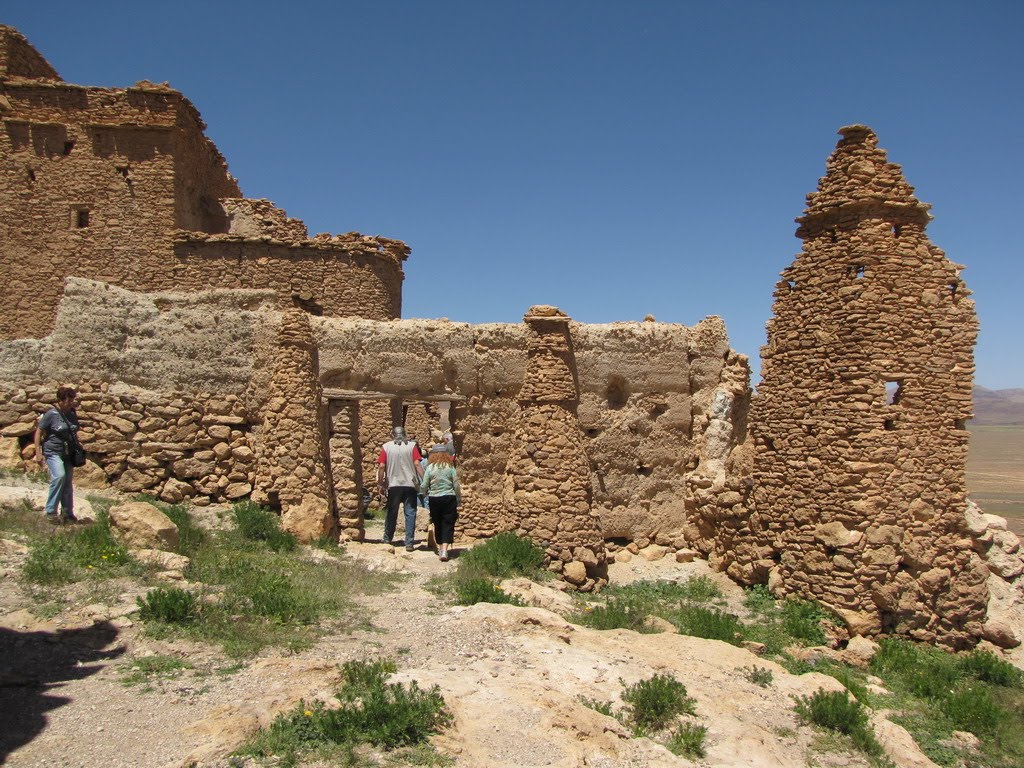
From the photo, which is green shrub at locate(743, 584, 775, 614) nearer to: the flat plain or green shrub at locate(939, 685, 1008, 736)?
green shrub at locate(939, 685, 1008, 736)

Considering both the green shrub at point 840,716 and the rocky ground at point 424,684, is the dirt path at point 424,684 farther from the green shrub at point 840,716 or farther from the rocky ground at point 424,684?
the green shrub at point 840,716

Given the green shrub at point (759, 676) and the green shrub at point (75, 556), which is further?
the green shrub at point (759, 676)

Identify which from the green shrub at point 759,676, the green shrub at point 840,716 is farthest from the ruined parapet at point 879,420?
the green shrub at point 840,716

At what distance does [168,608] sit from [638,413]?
7356mm

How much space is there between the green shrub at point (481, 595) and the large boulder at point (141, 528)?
3134 mm

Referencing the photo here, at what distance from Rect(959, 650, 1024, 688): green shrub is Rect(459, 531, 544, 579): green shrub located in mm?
5160

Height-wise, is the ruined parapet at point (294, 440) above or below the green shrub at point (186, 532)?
above

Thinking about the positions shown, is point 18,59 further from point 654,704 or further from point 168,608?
point 654,704

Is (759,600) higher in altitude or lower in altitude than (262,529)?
lower

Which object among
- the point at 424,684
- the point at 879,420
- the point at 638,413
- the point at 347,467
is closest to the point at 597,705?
the point at 424,684

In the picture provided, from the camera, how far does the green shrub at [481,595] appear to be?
26.9 feet

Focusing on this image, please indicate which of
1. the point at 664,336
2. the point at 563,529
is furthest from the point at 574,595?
the point at 664,336

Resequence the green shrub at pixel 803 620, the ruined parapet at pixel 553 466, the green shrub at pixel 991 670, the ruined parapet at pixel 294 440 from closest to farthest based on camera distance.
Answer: the green shrub at pixel 991 670, the green shrub at pixel 803 620, the ruined parapet at pixel 294 440, the ruined parapet at pixel 553 466

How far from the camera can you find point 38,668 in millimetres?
5551
